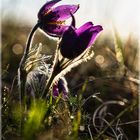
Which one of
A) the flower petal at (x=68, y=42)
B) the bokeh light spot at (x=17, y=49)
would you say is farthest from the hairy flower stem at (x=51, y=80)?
the bokeh light spot at (x=17, y=49)

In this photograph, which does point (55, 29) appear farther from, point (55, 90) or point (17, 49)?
point (17, 49)

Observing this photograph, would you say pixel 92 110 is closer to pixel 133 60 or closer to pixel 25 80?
pixel 25 80

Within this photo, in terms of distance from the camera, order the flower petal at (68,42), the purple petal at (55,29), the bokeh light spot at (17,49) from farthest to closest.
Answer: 1. the bokeh light spot at (17,49)
2. the purple petal at (55,29)
3. the flower petal at (68,42)

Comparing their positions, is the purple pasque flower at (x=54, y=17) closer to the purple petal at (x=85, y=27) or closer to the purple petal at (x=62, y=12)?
the purple petal at (x=62, y=12)

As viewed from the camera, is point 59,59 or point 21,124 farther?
point 59,59

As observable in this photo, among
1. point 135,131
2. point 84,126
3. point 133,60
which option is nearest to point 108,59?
point 133,60

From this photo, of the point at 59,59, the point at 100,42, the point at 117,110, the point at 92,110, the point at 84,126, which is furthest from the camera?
the point at 100,42

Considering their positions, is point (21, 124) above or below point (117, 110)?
above
